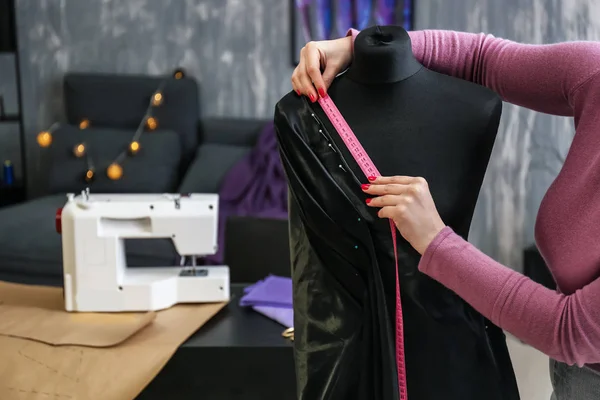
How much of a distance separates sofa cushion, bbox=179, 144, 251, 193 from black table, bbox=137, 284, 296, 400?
2.02 meters

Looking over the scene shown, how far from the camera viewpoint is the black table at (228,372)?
4.85 feet

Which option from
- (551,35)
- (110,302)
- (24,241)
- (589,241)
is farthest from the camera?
(551,35)

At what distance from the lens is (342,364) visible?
1112mm

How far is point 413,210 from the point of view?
1.04m

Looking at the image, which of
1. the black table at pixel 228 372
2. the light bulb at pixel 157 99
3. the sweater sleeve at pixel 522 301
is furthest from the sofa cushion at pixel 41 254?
the sweater sleeve at pixel 522 301

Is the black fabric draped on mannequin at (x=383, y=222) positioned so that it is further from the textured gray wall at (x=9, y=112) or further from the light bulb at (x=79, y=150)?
the textured gray wall at (x=9, y=112)

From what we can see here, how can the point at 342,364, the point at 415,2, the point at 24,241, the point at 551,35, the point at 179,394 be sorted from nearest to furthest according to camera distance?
1. the point at 342,364
2. the point at 179,394
3. the point at 24,241
4. the point at 551,35
5. the point at 415,2

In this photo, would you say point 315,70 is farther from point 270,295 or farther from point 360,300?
point 270,295

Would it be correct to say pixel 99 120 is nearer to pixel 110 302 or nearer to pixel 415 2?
pixel 415 2

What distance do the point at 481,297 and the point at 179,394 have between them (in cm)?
78

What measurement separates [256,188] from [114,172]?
2.69 feet

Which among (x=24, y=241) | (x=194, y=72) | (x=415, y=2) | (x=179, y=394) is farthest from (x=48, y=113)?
(x=179, y=394)

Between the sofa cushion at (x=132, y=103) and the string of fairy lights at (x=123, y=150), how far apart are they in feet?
0.07

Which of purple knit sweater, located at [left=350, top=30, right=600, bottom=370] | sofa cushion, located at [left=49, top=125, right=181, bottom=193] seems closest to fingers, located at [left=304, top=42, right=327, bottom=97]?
purple knit sweater, located at [left=350, top=30, right=600, bottom=370]
